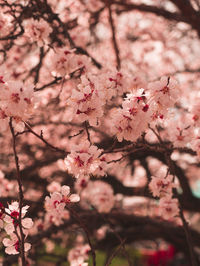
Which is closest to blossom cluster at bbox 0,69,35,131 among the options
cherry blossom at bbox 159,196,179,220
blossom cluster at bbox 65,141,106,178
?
blossom cluster at bbox 65,141,106,178

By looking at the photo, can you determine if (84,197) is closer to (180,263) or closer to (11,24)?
(180,263)

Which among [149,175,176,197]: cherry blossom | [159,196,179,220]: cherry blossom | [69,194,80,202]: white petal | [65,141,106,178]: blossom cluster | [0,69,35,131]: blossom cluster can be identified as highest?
[0,69,35,131]: blossom cluster

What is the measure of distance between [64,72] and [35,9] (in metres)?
1.02

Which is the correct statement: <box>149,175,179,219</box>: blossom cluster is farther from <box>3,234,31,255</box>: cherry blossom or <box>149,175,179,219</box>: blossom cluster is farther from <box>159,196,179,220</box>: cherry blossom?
<box>3,234,31,255</box>: cherry blossom

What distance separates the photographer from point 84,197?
6633 mm

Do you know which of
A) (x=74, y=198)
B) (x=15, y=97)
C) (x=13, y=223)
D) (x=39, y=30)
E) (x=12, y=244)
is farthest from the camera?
(x=39, y=30)

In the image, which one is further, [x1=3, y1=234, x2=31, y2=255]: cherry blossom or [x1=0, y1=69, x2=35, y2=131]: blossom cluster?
[x1=3, y1=234, x2=31, y2=255]: cherry blossom

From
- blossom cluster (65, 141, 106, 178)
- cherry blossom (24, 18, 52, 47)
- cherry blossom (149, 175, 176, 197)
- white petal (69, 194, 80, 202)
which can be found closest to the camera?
blossom cluster (65, 141, 106, 178)

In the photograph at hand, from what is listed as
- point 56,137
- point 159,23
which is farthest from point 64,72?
point 159,23

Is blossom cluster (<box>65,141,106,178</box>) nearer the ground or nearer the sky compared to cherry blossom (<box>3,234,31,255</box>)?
nearer the sky

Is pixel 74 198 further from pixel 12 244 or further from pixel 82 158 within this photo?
pixel 12 244

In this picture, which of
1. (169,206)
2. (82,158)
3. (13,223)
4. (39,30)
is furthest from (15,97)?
(169,206)

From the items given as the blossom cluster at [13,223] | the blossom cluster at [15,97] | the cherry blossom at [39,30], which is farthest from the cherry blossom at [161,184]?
the cherry blossom at [39,30]

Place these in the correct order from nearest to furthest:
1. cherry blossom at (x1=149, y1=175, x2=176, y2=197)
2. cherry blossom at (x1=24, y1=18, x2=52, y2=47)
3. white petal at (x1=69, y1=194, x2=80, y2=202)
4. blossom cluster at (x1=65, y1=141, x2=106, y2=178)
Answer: blossom cluster at (x1=65, y1=141, x2=106, y2=178), white petal at (x1=69, y1=194, x2=80, y2=202), cherry blossom at (x1=149, y1=175, x2=176, y2=197), cherry blossom at (x1=24, y1=18, x2=52, y2=47)
